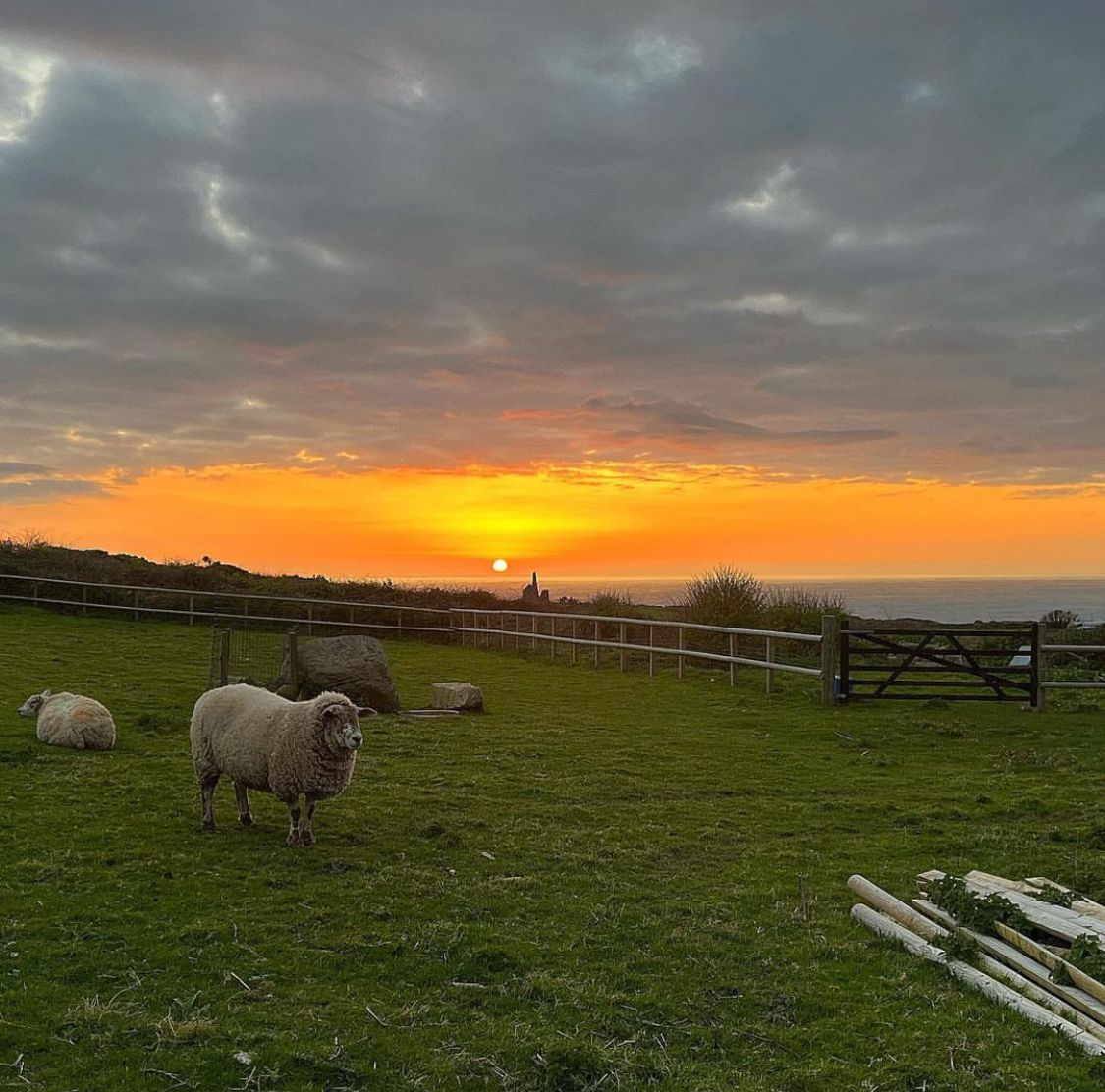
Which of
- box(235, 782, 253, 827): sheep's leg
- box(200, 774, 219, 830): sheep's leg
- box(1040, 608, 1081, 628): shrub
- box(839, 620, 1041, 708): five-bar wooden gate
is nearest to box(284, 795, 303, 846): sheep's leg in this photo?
box(235, 782, 253, 827): sheep's leg

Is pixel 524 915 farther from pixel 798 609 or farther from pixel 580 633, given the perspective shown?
pixel 798 609

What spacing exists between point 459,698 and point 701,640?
9.18 meters

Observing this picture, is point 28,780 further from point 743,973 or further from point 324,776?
point 743,973

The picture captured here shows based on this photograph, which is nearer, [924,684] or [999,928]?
[999,928]

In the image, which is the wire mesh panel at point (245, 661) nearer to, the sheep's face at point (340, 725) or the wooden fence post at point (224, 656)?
the wooden fence post at point (224, 656)

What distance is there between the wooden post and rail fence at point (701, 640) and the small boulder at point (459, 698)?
2486 millimetres

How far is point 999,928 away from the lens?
541 cm

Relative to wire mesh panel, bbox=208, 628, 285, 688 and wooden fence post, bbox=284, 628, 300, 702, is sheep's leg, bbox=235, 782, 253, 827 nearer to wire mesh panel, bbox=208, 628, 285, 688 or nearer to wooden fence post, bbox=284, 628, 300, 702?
wire mesh panel, bbox=208, 628, 285, 688

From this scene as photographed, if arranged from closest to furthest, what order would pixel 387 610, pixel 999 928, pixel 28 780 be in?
pixel 999 928, pixel 28 780, pixel 387 610

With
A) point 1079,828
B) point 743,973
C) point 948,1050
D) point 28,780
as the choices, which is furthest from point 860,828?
point 28,780

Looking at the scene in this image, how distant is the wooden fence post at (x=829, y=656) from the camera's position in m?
15.7

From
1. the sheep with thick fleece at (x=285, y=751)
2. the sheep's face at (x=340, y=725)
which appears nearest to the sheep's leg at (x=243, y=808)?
the sheep with thick fleece at (x=285, y=751)

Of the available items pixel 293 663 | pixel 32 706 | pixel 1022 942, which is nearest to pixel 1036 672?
pixel 293 663

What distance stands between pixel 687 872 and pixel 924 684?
10.1m
